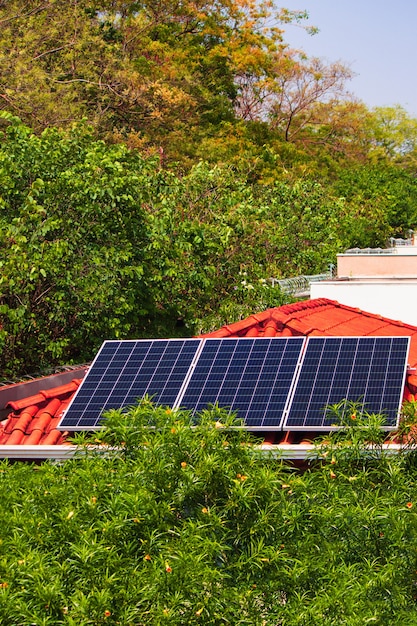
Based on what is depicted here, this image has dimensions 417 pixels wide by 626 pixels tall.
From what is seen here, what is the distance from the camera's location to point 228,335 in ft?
38.4

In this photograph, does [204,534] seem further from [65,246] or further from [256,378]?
[65,246]

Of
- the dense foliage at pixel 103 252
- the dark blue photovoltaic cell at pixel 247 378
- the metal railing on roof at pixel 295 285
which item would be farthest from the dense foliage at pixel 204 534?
the metal railing on roof at pixel 295 285

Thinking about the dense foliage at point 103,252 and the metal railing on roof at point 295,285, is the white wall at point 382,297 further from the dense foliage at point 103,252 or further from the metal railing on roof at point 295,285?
the metal railing on roof at point 295,285

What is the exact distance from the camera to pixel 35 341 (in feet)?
51.3

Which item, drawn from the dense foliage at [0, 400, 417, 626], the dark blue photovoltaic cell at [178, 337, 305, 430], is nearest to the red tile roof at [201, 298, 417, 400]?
the dark blue photovoltaic cell at [178, 337, 305, 430]

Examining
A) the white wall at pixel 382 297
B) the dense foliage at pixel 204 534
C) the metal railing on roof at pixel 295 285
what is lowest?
the metal railing on roof at pixel 295 285

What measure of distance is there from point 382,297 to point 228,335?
18.0ft

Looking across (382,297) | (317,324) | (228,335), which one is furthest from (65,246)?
(382,297)

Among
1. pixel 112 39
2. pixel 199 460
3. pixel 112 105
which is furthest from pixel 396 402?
pixel 112 39

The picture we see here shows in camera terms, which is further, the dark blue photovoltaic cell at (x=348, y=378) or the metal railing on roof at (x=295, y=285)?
the metal railing on roof at (x=295, y=285)

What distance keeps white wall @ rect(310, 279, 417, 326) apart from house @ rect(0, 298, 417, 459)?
6.08 feet

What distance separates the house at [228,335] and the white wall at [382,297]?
1.85 meters

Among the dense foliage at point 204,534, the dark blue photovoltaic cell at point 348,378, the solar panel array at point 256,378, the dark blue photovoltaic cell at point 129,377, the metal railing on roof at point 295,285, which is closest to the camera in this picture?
the dense foliage at point 204,534

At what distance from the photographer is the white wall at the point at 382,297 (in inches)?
648
